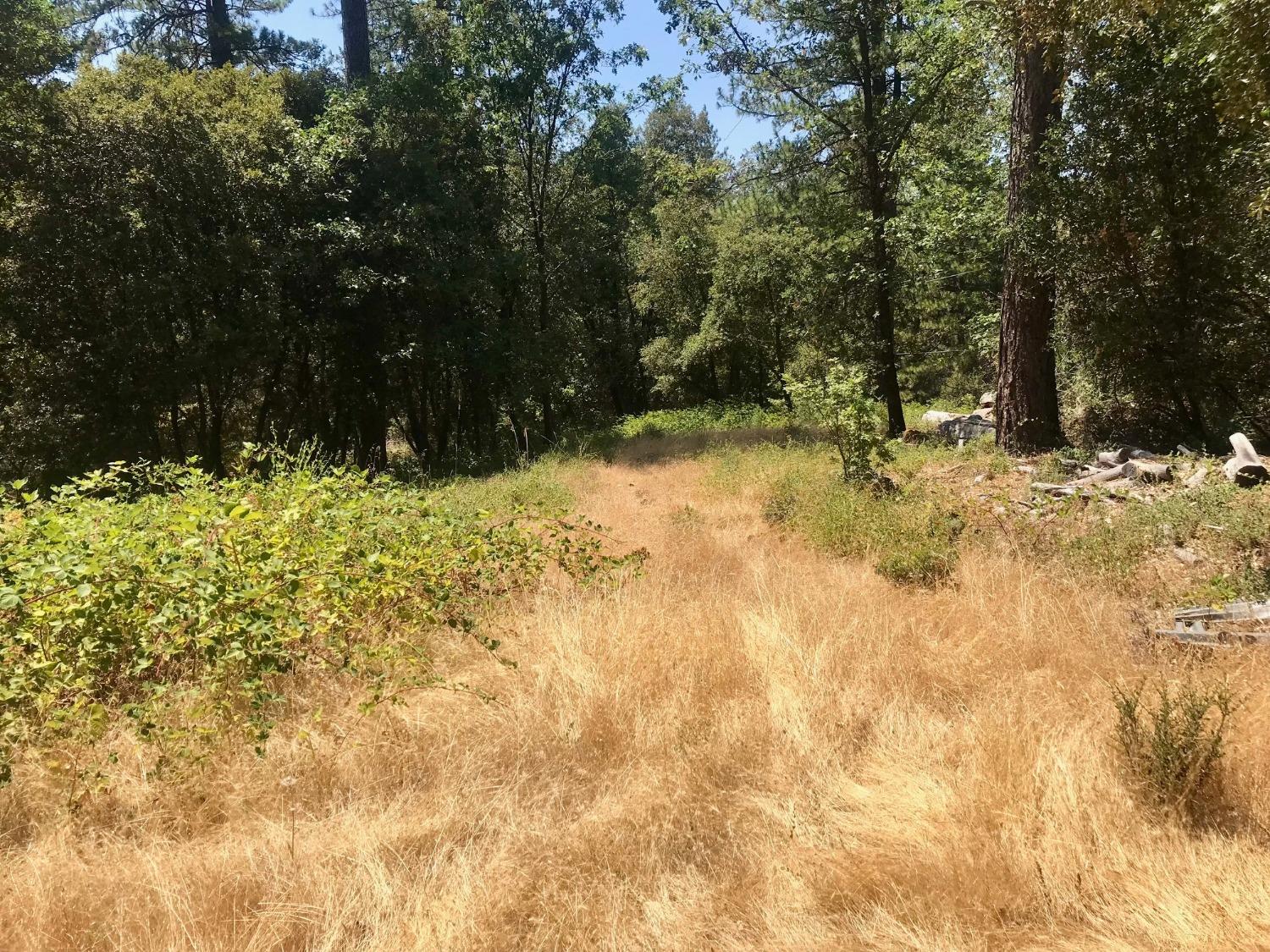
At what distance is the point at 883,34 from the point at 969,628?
39.6ft

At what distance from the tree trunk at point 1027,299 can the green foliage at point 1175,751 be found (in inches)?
283

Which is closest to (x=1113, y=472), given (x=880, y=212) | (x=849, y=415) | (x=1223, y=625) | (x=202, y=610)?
(x=849, y=415)

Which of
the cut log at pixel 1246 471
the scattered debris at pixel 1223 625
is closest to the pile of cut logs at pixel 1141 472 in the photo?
the cut log at pixel 1246 471

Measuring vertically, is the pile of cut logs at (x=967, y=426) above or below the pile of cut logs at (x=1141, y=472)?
above

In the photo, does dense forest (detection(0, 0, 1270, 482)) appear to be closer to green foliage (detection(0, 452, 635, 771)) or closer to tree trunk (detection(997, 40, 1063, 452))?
tree trunk (detection(997, 40, 1063, 452))

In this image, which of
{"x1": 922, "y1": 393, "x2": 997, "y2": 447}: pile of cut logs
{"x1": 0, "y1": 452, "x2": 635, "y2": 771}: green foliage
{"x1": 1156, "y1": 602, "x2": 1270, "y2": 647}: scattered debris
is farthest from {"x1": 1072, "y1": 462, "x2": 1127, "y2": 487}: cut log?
{"x1": 0, "y1": 452, "x2": 635, "y2": 771}: green foliage

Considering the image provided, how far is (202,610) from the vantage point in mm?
2934

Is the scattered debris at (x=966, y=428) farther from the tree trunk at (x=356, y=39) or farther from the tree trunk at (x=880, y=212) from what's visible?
the tree trunk at (x=356, y=39)

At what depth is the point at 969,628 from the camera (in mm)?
3850

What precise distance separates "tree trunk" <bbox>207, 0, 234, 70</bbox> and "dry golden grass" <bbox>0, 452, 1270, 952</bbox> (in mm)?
20272

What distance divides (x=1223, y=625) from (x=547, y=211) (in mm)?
18293

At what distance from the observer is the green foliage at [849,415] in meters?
7.34

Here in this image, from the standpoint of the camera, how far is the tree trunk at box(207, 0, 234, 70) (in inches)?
649

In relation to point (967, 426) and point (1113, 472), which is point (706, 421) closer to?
point (967, 426)
